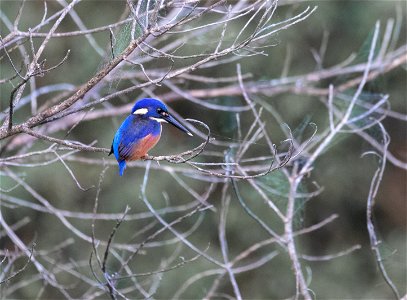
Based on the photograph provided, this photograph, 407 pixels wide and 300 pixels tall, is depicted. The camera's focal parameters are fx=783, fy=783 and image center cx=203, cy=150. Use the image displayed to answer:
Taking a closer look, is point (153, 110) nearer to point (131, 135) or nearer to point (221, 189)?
point (131, 135)

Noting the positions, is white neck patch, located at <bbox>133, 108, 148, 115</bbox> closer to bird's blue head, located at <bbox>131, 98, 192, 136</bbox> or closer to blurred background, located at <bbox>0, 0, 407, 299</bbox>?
bird's blue head, located at <bbox>131, 98, 192, 136</bbox>

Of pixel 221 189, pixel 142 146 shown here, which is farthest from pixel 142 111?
pixel 221 189

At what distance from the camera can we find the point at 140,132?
2.92 m

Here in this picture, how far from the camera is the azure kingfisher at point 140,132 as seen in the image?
9.58 feet

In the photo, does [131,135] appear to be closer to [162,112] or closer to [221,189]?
[162,112]

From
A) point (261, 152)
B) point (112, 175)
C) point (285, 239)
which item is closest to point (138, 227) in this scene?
point (112, 175)

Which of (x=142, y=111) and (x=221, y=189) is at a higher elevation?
(x=142, y=111)

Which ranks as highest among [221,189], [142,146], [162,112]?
[162,112]

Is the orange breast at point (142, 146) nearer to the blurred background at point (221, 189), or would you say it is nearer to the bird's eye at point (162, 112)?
the bird's eye at point (162, 112)

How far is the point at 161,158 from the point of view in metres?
2.53

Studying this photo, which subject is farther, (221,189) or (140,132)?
(221,189)

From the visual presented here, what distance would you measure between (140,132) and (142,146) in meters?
0.05

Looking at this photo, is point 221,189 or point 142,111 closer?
point 142,111

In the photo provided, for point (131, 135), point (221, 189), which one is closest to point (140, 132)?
point (131, 135)
